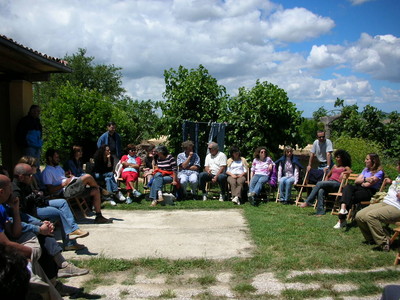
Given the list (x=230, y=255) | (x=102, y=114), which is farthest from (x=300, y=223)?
(x=102, y=114)

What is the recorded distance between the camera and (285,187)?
8.99m

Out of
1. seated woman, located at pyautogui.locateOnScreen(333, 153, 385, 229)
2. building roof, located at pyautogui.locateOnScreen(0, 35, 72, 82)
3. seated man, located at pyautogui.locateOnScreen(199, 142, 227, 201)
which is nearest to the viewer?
building roof, located at pyautogui.locateOnScreen(0, 35, 72, 82)

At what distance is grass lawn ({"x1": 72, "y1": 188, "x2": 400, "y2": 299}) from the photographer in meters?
4.20

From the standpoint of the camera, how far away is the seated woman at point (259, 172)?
28.9 ft

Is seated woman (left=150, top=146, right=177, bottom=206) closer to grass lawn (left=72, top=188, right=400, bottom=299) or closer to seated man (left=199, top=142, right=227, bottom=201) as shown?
seated man (left=199, top=142, right=227, bottom=201)

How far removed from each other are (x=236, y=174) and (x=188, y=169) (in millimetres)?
1112

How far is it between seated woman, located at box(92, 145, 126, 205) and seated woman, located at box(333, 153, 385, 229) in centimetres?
445

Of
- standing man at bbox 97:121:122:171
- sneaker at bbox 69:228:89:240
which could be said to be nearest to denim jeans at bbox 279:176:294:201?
standing man at bbox 97:121:122:171

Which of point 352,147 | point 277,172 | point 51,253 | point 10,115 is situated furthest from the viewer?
point 352,147

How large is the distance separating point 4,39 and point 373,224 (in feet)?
18.9

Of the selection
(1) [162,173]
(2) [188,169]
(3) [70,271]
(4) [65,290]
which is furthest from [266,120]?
(4) [65,290]

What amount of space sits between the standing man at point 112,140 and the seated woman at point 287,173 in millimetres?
3763

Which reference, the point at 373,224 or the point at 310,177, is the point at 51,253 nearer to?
the point at 373,224

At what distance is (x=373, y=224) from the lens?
5367 millimetres
